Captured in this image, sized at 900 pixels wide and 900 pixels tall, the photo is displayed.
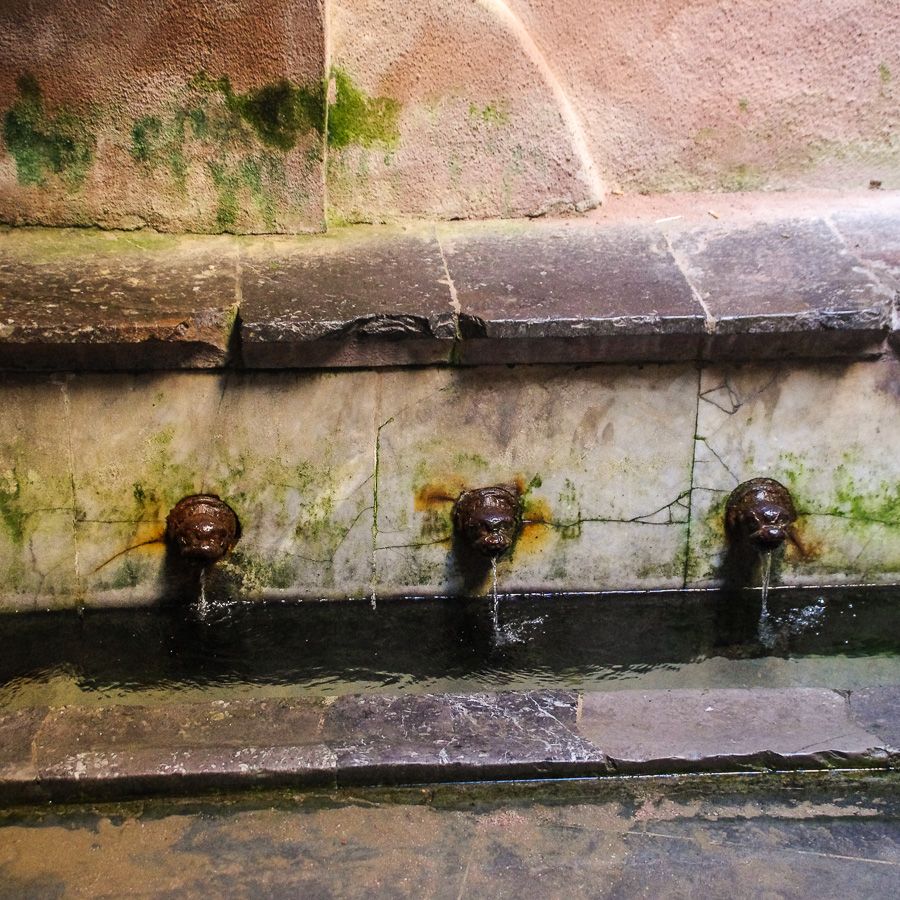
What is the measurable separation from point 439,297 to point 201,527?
1077 mm

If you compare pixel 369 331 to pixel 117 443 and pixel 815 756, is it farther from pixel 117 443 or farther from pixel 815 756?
pixel 815 756

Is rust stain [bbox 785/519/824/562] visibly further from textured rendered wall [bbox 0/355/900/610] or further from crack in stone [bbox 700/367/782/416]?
crack in stone [bbox 700/367/782/416]

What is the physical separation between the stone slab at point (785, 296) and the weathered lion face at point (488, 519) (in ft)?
2.76

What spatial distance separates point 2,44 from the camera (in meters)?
3.92

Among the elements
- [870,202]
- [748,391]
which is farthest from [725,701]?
[870,202]

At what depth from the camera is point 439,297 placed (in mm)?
3898

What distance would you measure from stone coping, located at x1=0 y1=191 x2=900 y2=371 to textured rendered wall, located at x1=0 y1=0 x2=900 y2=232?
19cm

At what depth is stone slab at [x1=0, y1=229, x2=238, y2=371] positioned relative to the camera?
12.0 feet

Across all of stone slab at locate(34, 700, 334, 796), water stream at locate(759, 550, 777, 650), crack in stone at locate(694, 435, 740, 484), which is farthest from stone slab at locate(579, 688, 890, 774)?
crack in stone at locate(694, 435, 740, 484)

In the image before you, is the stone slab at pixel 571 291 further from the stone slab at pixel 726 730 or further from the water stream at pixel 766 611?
the stone slab at pixel 726 730

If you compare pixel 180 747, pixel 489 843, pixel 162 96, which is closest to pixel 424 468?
pixel 180 747

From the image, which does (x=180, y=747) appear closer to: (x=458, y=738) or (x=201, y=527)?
(x=458, y=738)

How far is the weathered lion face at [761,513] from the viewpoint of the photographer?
4.05 metres

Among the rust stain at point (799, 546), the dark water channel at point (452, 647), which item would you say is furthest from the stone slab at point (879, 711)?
the rust stain at point (799, 546)
